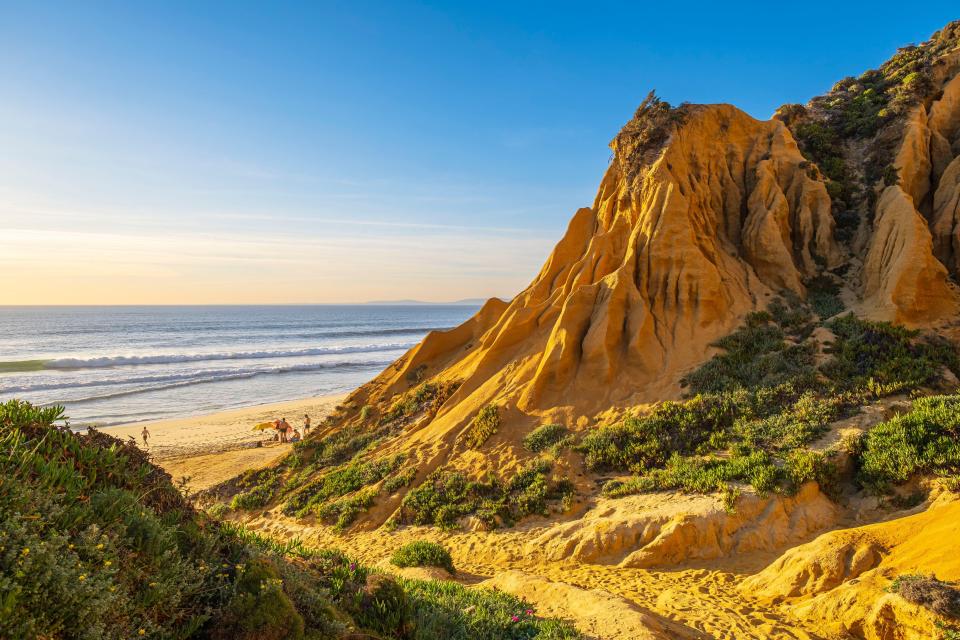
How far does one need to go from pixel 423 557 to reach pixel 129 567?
6.79m

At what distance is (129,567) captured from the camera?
3.32m

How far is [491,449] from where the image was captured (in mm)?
13508

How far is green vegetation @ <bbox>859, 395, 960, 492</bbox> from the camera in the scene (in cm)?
898

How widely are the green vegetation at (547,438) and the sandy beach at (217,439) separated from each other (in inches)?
409

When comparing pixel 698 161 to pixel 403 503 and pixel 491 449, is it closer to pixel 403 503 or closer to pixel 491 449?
pixel 491 449

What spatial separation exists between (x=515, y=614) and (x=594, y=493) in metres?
5.54

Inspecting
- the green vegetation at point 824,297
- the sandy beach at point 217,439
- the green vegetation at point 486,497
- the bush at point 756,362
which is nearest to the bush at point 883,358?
the bush at point 756,362

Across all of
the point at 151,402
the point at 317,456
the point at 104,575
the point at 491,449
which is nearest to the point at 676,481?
the point at 491,449

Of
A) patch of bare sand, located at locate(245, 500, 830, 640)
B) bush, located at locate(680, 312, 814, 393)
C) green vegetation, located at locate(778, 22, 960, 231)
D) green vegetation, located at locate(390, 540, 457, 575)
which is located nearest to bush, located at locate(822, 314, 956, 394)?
bush, located at locate(680, 312, 814, 393)

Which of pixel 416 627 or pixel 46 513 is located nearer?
pixel 46 513

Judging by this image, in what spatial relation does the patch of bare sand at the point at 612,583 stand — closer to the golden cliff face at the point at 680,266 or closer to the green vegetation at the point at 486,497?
the green vegetation at the point at 486,497

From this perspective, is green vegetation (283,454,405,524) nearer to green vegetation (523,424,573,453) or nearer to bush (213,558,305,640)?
green vegetation (523,424,573,453)

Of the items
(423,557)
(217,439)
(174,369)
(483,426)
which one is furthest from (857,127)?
(174,369)

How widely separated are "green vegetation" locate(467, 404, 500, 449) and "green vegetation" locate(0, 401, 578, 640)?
28.6 feet
